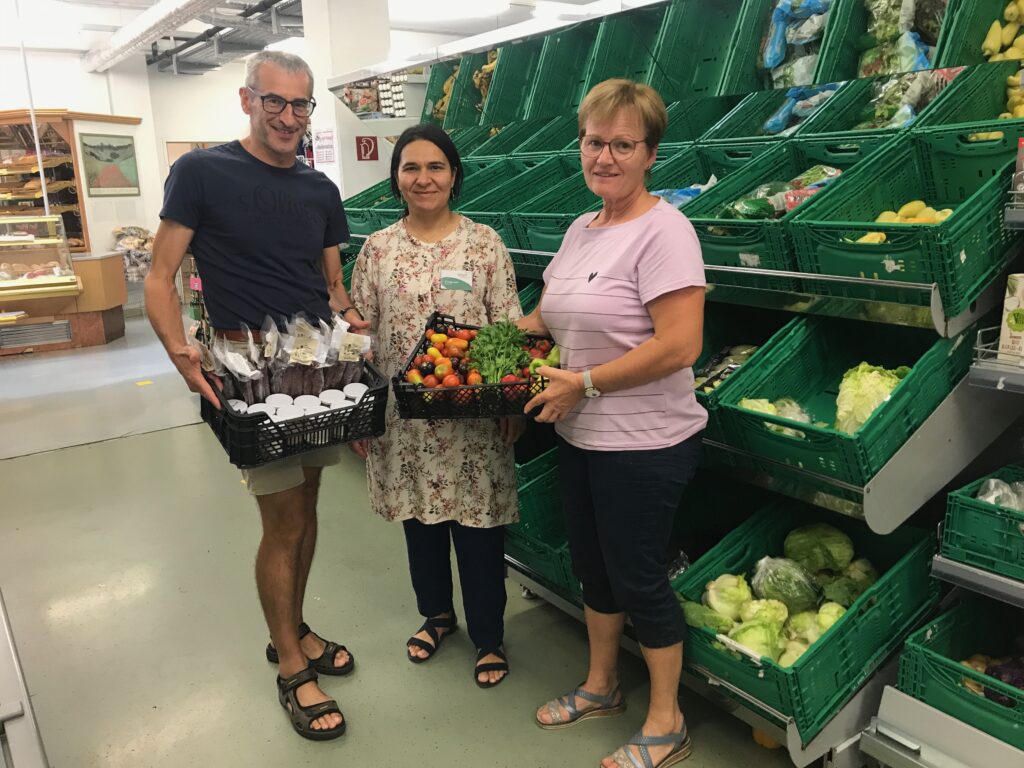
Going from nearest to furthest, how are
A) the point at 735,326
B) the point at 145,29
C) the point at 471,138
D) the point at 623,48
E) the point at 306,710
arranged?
the point at 306,710 < the point at 735,326 < the point at 623,48 < the point at 471,138 < the point at 145,29

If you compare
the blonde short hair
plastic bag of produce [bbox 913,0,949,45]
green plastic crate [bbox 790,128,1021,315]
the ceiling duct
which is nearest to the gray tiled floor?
green plastic crate [bbox 790,128,1021,315]

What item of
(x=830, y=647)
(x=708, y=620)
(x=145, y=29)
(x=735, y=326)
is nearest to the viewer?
(x=830, y=647)

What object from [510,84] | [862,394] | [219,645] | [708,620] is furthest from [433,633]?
[510,84]

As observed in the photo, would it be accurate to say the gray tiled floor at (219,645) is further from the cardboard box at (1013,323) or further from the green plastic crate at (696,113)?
the green plastic crate at (696,113)

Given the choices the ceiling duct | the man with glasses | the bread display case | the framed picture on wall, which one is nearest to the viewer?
the man with glasses

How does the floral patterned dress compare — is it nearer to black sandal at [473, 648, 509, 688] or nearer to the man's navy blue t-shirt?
the man's navy blue t-shirt

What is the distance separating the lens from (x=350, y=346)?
2.17 meters

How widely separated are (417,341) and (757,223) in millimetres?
1027

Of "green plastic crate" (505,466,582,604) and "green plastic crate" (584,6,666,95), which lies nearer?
"green plastic crate" (505,466,582,604)

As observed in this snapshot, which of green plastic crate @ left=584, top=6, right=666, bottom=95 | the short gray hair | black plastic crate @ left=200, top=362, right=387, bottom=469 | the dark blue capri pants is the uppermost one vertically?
green plastic crate @ left=584, top=6, right=666, bottom=95

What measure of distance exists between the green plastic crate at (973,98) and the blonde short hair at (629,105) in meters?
0.84

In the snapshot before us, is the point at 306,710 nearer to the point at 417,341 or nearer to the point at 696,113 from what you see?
the point at 417,341

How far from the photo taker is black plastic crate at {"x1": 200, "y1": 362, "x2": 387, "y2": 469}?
1.97 meters

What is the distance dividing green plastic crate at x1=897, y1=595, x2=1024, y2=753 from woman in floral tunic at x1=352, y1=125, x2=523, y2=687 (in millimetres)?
1190
